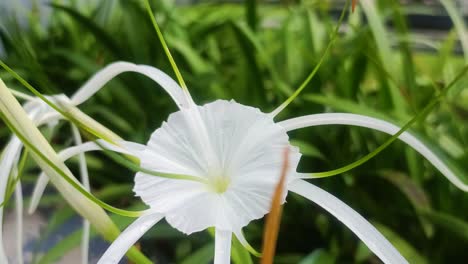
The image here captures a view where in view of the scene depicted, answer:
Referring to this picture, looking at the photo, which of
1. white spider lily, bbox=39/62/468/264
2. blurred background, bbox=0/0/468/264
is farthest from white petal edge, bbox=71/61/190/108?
blurred background, bbox=0/0/468/264

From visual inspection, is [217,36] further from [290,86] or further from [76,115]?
[76,115]

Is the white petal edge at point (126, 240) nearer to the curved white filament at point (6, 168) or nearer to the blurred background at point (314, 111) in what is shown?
the curved white filament at point (6, 168)

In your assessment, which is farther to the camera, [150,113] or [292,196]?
[150,113]

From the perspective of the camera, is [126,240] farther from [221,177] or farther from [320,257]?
[320,257]

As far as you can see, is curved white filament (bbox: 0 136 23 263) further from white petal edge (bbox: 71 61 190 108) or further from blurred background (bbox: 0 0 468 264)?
blurred background (bbox: 0 0 468 264)

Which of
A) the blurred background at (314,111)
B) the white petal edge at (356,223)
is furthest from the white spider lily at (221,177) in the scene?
the blurred background at (314,111)

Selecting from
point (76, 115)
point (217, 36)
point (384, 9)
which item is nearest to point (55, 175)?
point (76, 115)

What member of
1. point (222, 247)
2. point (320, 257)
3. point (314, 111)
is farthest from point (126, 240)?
point (314, 111)
